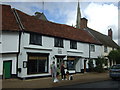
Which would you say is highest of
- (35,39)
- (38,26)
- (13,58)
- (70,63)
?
(38,26)

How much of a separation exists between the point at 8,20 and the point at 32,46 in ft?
13.7

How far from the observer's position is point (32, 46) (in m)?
→ 18.4

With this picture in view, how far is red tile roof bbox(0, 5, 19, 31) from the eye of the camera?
1747 cm

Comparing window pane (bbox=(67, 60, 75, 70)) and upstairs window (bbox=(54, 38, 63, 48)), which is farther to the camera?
window pane (bbox=(67, 60, 75, 70))

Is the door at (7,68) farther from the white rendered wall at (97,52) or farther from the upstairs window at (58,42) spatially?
the white rendered wall at (97,52)

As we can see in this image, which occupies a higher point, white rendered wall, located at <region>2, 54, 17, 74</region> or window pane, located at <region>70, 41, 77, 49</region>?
window pane, located at <region>70, 41, 77, 49</region>

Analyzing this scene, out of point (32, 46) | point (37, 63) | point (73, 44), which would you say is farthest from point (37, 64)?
point (73, 44)

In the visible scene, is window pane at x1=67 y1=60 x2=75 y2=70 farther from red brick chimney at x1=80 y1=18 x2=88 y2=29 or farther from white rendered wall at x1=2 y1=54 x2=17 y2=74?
red brick chimney at x1=80 y1=18 x2=88 y2=29

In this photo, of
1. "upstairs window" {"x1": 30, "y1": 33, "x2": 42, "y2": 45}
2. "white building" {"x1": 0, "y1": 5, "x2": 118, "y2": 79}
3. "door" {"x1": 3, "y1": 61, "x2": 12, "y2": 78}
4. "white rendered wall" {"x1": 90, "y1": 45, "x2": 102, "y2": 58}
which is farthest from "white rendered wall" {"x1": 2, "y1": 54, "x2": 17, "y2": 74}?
"white rendered wall" {"x1": 90, "y1": 45, "x2": 102, "y2": 58}

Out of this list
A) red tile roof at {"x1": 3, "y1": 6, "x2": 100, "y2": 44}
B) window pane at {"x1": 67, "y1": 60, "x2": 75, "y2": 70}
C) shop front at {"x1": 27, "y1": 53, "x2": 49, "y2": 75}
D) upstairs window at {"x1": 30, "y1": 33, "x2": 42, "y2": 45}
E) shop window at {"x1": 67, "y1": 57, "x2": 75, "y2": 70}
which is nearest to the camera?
shop front at {"x1": 27, "y1": 53, "x2": 49, "y2": 75}

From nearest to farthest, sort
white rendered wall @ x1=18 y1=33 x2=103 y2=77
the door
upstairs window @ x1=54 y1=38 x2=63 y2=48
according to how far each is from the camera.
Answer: the door, white rendered wall @ x1=18 y1=33 x2=103 y2=77, upstairs window @ x1=54 y1=38 x2=63 y2=48

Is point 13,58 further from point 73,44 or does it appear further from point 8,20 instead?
point 73,44

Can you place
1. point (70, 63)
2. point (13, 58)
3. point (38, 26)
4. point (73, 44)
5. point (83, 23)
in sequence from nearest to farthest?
point (13, 58) → point (38, 26) → point (70, 63) → point (73, 44) → point (83, 23)

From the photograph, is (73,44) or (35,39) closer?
(35,39)
